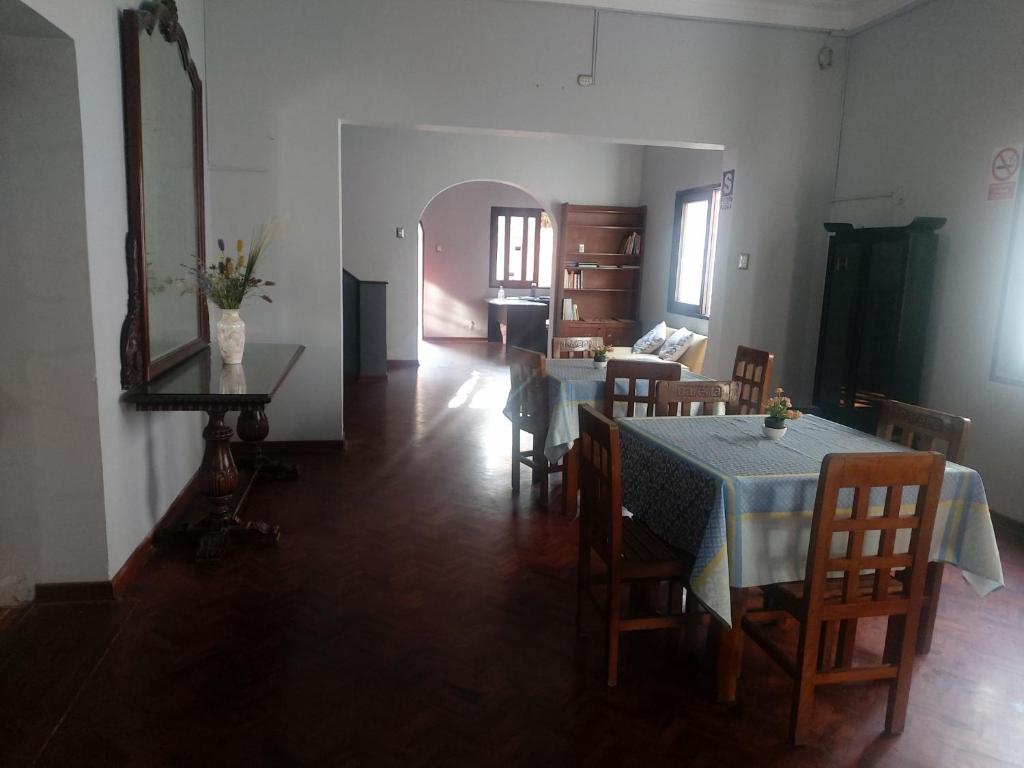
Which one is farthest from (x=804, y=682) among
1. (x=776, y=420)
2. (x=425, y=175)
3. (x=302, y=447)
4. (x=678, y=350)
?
(x=425, y=175)

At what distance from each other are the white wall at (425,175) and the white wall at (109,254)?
6.01 m

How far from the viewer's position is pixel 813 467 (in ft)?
8.36

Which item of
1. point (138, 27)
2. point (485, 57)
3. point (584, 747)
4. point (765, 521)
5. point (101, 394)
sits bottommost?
point (584, 747)

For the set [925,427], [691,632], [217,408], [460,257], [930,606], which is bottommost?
[691,632]

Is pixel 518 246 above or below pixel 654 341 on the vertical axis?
above

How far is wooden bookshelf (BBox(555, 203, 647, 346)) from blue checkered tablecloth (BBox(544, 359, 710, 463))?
4841 millimetres

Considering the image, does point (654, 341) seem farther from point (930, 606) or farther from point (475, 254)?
point (475, 254)

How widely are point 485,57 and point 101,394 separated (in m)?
→ 3.73

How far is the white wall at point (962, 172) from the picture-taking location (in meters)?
4.45

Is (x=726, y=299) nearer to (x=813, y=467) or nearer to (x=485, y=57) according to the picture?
(x=485, y=57)

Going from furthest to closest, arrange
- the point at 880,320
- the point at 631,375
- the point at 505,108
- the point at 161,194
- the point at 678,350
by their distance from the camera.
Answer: the point at 678,350 < the point at 505,108 < the point at 880,320 < the point at 631,375 < the point at 161,194

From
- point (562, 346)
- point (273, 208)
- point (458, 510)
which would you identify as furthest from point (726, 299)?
point (273, 208)

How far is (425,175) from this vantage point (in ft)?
30.6

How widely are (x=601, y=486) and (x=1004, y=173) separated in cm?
370
